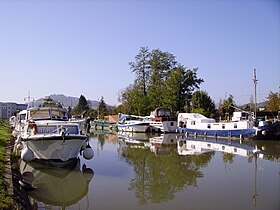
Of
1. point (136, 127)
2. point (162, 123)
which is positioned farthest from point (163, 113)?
point (136, 127)

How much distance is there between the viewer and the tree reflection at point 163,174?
38.9 feet

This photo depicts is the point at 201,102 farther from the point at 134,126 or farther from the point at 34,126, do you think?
the point at 34,126

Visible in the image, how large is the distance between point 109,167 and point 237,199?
8.24 m

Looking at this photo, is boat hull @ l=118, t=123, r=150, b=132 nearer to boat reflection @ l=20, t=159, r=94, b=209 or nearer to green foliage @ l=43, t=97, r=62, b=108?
green foliage @ l=43, t=97, r=62, b=108

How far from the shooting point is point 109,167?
17.3m

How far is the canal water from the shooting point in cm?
1054

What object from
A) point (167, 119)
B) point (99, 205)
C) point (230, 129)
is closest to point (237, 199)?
point (99, 205)

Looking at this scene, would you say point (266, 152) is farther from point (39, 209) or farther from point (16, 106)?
point (16, 106)

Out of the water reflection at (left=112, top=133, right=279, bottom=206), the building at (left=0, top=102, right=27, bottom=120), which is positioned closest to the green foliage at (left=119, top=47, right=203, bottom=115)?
the water reflection at (left=112, top=133, right=279, bottom=206)

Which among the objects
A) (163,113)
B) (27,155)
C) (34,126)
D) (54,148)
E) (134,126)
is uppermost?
(163,113)

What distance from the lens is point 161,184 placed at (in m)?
13.2

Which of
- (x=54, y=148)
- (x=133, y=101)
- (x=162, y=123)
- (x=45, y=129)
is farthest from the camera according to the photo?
(x=133, y=101)

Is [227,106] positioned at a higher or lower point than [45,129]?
higher

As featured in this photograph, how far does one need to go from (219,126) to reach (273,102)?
57.7ft
